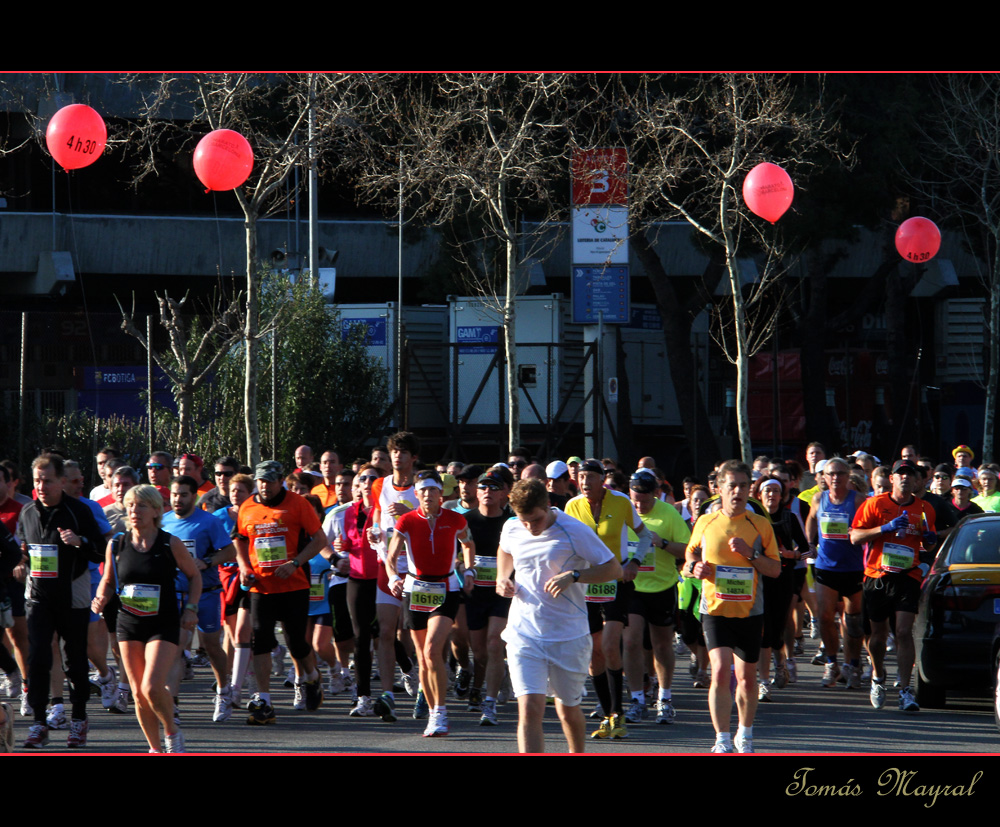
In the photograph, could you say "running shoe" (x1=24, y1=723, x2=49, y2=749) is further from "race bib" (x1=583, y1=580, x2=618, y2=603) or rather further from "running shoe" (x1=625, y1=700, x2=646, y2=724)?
"running shoe" (x1=625, y1=700, x2=646, y2=724)

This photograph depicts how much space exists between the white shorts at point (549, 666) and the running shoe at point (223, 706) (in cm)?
353

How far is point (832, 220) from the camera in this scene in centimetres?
2742

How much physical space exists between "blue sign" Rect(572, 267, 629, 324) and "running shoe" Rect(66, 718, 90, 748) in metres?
16.4

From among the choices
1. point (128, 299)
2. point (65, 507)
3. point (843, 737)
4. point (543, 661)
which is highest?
point (128, 299)

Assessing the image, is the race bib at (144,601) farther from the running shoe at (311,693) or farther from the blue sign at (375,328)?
the blue sign at (375,328)

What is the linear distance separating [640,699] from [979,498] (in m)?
7.01

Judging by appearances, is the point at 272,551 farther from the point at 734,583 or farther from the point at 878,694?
the point at 878,694

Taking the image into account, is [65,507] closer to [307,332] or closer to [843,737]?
[843,737]

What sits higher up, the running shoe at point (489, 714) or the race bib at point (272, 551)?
the race bib at point (272, 551)

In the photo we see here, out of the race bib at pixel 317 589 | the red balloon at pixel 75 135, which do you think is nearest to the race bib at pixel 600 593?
the race bib at pixel 317 589

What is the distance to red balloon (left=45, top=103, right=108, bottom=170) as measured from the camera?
14.3m

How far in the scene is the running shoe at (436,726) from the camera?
30.8ft

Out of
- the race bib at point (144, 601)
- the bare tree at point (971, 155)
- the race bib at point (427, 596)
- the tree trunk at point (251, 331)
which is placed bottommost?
the race bib at point (427, 596)

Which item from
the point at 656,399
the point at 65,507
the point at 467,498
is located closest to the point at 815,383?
the point at 656,399
